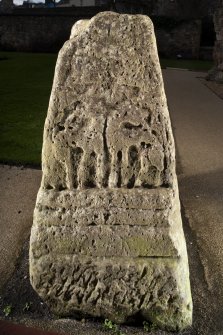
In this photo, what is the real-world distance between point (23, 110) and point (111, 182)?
6984mm

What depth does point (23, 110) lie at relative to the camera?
9.09 meters

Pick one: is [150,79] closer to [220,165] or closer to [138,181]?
[138,181]

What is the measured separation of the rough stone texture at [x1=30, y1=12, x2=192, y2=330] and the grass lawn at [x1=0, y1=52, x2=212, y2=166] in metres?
3.39

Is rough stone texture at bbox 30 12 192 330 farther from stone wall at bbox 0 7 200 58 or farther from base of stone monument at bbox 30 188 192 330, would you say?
stone wall at bbox 0 7 200 58

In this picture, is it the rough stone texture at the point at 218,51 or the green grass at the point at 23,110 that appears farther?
the rough stone texture at the point at 218,51

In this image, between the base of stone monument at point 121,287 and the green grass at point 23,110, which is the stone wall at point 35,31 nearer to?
the green grass at point 23,110

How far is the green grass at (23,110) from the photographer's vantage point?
6.25 m

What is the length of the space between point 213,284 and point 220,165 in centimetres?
304

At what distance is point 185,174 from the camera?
17.7 ft

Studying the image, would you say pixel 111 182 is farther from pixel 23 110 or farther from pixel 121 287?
pixel 23 110

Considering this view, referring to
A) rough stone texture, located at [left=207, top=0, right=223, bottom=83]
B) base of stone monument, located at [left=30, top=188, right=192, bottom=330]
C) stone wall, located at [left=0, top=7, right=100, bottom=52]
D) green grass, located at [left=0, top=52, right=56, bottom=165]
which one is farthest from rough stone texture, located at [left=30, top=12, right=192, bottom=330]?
stone wall, located at [left=0, top=7, right=100, bottom=52]

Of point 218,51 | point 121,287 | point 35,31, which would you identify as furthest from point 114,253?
point 35,31

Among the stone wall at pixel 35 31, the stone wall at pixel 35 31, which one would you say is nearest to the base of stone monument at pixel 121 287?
the stone wall at pixel 35 31

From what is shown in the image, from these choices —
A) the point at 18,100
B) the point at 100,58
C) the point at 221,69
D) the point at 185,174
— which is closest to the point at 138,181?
the point at 100,58
